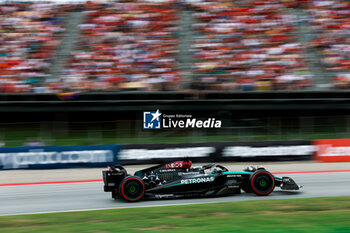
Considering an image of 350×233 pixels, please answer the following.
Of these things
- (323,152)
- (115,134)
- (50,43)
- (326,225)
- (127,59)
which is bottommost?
(326,225)

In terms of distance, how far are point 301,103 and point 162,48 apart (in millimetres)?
6485

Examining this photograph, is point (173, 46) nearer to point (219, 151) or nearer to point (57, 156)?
point (219, 151)

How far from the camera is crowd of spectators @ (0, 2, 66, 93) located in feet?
57.9

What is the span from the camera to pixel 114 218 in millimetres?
8375

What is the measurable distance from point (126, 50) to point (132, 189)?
10.7 m

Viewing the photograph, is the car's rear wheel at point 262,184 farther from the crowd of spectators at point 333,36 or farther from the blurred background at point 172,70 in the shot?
the crowd of spectators at point 333,36

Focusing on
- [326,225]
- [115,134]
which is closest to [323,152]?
[115,134]

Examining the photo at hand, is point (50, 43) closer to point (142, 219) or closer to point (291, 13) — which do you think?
point (291, 13)

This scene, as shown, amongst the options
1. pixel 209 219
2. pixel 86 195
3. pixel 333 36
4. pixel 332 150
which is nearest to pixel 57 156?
pixel 86 195

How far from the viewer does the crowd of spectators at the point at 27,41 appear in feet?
57.9

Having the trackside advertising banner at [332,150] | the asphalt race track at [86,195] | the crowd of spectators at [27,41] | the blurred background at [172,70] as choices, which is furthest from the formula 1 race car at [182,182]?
the crowd of spectators at [27,41]

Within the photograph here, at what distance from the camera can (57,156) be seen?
15.0 m

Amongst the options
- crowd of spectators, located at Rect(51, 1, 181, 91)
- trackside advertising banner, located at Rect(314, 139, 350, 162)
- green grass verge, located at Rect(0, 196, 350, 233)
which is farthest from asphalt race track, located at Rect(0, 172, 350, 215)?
crowd of spectators, located at Rect(51, 1, 181, 91)

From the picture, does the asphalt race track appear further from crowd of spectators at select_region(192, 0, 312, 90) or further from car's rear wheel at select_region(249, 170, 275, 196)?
crowd of spectators at select_region(192, 0, 312, 90)
